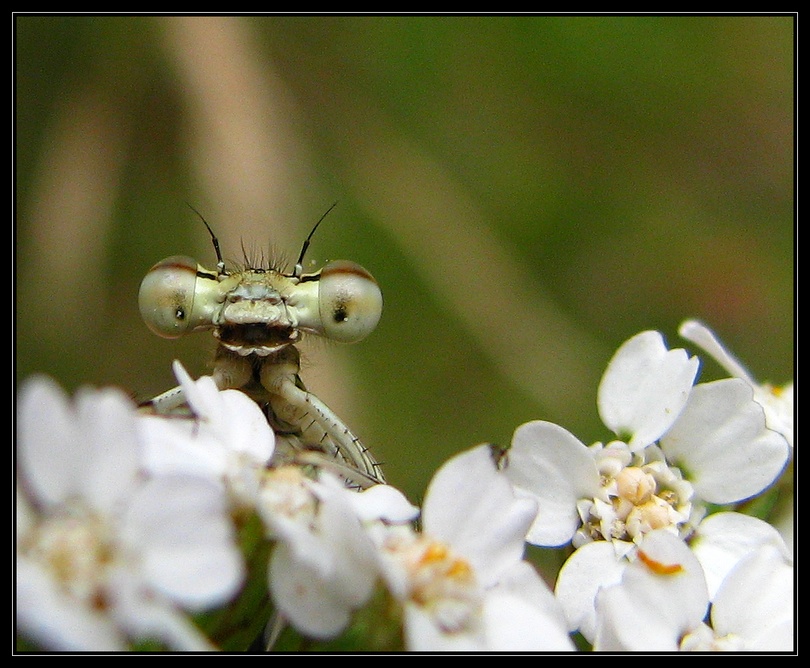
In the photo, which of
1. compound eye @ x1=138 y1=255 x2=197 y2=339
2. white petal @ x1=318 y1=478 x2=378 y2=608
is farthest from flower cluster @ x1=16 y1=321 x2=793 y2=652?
A: compound eye @ x1=138 y1=255 x2=197 y2=339

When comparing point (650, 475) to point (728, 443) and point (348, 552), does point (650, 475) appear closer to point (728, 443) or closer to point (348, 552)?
point (728, 443)

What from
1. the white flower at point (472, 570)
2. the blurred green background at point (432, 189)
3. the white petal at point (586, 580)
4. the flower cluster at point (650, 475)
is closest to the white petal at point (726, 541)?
the flower cluster at point (650, 475)

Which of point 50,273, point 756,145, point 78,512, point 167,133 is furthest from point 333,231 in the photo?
point 78,512

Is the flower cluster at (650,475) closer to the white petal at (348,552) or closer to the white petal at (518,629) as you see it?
the white petal at (518,629)

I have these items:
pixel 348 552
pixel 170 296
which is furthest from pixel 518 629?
pixel 170 296

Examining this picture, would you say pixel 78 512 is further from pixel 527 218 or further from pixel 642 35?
pixel 642 35

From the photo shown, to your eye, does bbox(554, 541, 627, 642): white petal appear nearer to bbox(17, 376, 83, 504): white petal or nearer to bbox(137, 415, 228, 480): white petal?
bbox(137, 415, 228, 480): white petal
